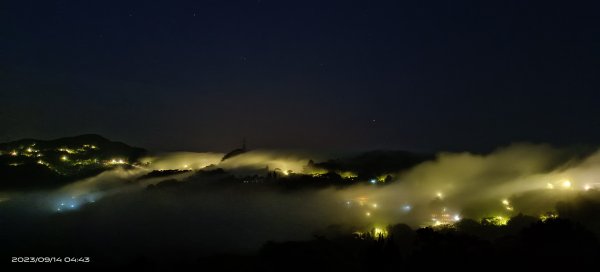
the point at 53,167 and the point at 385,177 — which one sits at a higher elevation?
the point at 53,167

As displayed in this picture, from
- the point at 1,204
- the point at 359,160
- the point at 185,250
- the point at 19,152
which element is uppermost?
the point at 19,152

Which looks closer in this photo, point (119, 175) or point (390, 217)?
point (390, 217)

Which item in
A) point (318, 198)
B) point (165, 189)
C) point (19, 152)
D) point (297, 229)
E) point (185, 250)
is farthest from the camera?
point (19, 152)

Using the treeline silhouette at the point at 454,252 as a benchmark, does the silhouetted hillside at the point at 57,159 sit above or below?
above

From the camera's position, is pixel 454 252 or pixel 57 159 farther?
pixel 57 159

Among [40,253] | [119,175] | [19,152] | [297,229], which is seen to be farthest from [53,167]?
[297,229]

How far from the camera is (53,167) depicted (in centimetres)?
7944

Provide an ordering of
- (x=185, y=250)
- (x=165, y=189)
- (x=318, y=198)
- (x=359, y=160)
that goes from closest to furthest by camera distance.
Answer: (x=185, y=250)
(x=318, y=198)
(x=165, y=189)
(x=359, y=160)

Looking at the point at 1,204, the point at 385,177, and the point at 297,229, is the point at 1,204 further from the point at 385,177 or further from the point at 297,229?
the point at 385,177

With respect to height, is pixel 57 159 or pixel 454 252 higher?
pixel 57 159

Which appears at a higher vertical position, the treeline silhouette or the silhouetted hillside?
the silhouetted hillside

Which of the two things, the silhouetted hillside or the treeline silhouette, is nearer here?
the treeline silhouette

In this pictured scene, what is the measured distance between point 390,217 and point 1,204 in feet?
195

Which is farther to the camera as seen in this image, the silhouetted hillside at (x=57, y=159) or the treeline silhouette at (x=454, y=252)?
the silhouetted hillside at (x=57, y=159)
